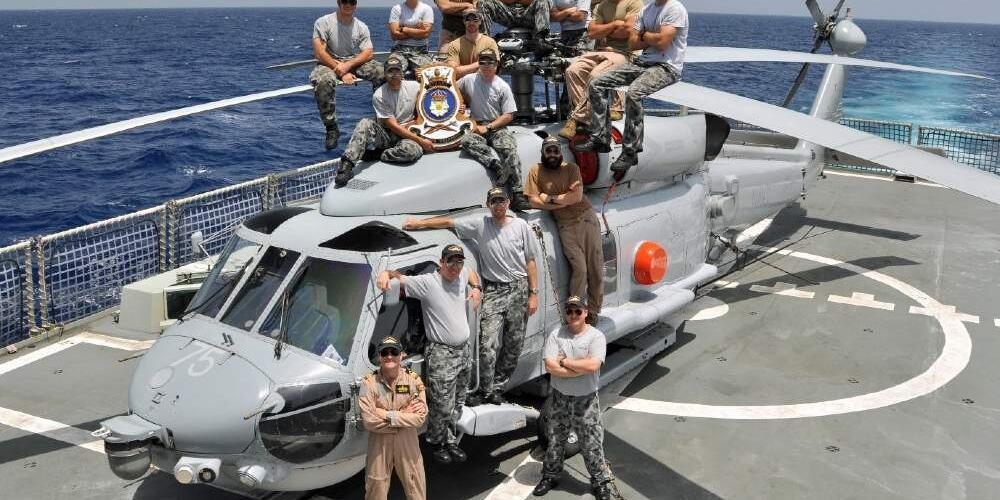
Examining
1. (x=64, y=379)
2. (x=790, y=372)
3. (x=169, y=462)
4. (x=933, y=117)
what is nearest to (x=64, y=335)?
(x=64, y=379)

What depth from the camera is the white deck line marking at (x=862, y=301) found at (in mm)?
13125

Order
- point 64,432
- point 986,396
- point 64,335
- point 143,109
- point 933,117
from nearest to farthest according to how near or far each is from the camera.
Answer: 1. point 64,432
2. point 986,396
3. point 64,335
4. point 933,117
5. point 143,109

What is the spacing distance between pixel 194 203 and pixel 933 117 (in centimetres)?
3332

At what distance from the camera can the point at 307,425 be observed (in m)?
7.09

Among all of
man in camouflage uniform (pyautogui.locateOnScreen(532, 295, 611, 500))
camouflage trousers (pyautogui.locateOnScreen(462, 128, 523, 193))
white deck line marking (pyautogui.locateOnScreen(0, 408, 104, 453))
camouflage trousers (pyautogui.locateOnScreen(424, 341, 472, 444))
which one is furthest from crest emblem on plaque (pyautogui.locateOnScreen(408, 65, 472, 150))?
white deck line marking (pyautogui.locateOnScreen(0, 408, 104, 453))

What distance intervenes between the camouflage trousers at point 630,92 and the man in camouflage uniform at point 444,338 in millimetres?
2707

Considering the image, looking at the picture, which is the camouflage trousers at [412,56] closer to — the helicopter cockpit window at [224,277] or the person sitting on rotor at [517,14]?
the person sitting on rotor at [517,14]

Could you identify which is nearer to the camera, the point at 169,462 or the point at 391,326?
the point at 169,462

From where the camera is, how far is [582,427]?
8.00 meters

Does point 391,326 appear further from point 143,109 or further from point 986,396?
point 143,109

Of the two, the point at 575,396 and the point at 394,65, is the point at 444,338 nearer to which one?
the point at 575,396

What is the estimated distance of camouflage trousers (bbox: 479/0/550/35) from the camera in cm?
1068

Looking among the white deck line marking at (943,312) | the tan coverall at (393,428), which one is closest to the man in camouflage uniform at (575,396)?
the tan coverall at (393,428)

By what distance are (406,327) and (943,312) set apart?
8.92m
